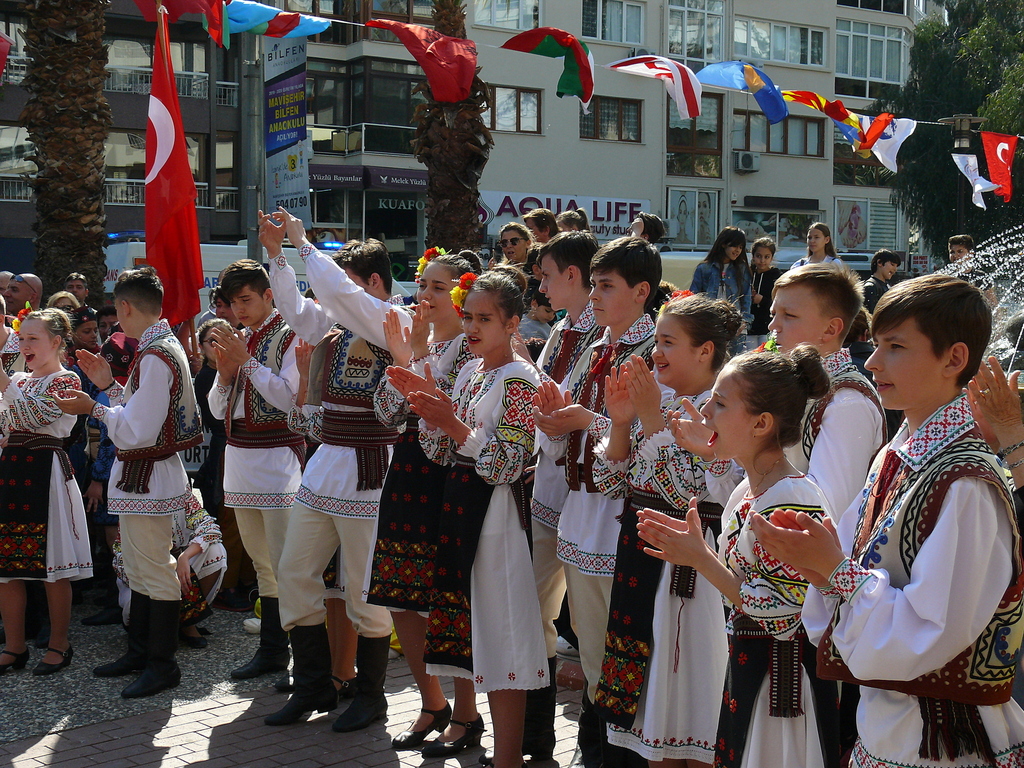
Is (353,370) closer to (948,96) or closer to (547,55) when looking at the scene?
(547,55)

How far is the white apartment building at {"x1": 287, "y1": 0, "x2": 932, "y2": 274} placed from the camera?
99.0 feet

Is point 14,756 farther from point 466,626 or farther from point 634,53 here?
point 634,53

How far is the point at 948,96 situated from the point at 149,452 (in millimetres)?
33097

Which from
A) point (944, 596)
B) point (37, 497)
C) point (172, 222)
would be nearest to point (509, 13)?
point (172, 222)

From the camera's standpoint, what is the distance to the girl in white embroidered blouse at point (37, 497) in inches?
240

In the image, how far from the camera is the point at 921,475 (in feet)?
7.76

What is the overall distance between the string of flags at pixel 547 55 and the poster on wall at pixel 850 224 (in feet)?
87.7

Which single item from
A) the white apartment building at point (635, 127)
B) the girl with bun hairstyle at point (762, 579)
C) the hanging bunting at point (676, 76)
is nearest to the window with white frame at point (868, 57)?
the white apartment building at point (635, 127)

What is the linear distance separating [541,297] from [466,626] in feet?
10.0

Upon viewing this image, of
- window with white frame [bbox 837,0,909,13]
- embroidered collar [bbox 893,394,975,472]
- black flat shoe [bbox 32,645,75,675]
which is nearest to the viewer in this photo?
embroidered collar [bbox 893,394,975,472]

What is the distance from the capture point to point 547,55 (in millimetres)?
9898

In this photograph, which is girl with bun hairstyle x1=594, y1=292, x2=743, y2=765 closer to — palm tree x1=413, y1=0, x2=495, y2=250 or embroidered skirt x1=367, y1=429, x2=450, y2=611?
embroidered skirt x1=367, y1=429, x2=450, y2=611

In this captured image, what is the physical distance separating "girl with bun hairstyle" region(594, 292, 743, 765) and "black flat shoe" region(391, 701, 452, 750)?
1424mm

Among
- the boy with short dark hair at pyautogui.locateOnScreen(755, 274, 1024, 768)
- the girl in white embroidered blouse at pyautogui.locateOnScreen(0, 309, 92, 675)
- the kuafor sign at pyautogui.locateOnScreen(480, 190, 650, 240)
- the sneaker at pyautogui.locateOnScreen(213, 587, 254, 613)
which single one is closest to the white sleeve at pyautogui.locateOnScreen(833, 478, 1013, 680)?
the boy with short dark hair at pyautogui.locateOnScreen(755, 274, 1024, 768)
